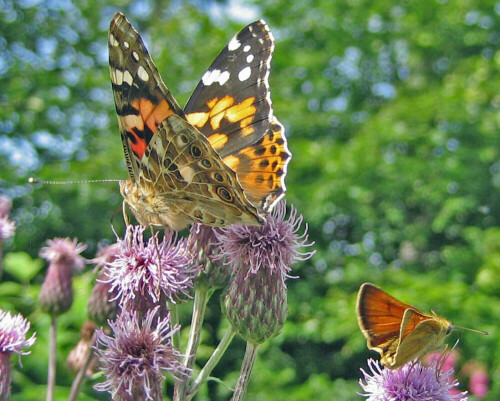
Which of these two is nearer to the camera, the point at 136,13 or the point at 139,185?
the point at 139,185

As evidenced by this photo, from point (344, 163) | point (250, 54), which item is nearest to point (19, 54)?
point (344, 163)

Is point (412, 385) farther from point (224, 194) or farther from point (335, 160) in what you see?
point (335, 160)

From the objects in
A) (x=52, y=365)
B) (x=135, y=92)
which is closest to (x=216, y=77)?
(x=135, y=92)

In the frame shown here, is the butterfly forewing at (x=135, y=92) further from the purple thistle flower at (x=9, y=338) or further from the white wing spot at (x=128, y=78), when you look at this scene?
the purple thistle flower at (x=9, y=338)

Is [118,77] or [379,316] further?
[118,77]

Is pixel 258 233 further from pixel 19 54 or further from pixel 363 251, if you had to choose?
pixel 19 54

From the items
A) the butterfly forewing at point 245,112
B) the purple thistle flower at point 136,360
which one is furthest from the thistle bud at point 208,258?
the purple thistle flower at point 136,360
